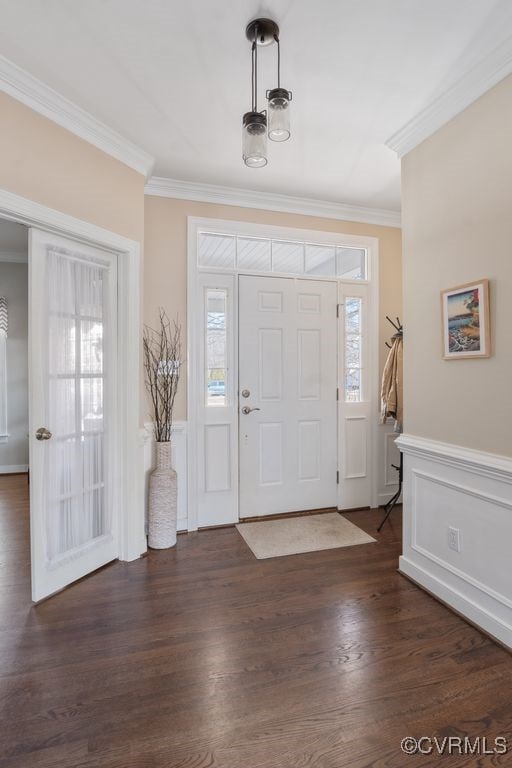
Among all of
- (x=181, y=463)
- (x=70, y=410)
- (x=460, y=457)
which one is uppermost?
(x=70, y=410)

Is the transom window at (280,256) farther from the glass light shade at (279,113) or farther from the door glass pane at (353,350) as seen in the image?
the glass light shade at (279,113)

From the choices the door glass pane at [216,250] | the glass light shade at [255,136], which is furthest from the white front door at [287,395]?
the glass light shade at [255,136]

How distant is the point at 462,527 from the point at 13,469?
5.16 metres

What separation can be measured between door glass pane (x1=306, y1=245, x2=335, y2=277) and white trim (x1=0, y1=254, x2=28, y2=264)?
12.1ft

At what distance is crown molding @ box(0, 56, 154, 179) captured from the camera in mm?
1983

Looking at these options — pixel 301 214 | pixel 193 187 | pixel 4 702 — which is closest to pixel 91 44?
pixel 193 187

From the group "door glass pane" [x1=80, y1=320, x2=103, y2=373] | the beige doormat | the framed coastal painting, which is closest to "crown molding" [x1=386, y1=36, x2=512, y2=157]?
the framed coastal painting

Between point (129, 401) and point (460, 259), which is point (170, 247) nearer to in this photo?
point (129, 401)

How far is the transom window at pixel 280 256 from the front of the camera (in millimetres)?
3385

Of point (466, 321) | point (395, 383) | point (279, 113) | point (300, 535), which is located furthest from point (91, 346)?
point (395, 383)

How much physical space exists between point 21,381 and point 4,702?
14.2 ft

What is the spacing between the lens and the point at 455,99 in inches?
84.1

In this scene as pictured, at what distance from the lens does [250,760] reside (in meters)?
1.36

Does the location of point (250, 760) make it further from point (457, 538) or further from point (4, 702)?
point (457, 538)
